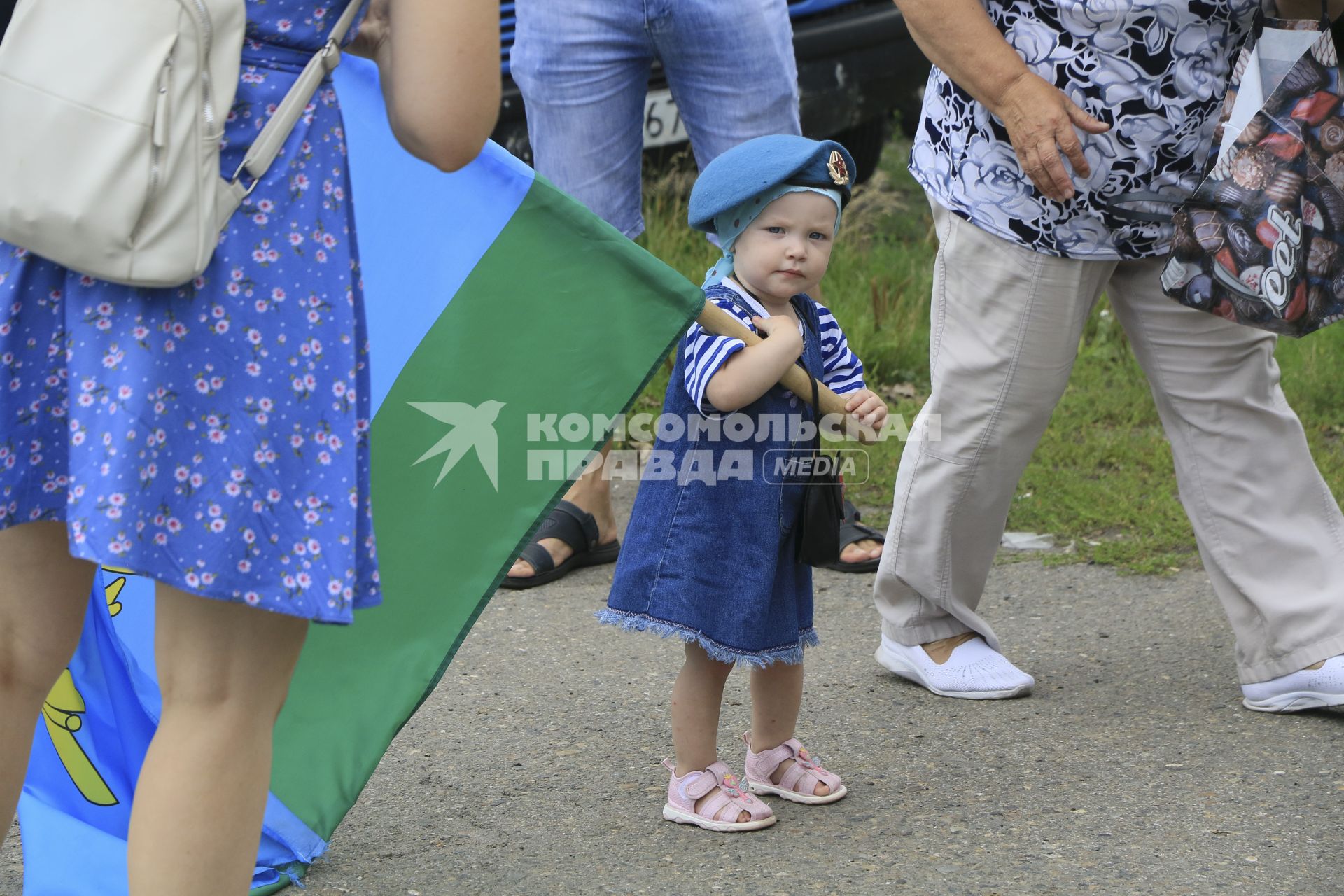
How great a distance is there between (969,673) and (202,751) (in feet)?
6.14

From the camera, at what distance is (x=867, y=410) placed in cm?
249

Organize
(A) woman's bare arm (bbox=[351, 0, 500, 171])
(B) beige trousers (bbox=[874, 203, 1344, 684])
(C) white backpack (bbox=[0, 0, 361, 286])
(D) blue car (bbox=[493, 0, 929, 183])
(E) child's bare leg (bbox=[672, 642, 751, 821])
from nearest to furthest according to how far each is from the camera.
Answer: (C) white backpack (bbox=[0, 0, 361, 286])
(A) woman's bare arm (bbox=[351, 0, 500, 171])
(E) child's bare leg (bbox=[672, 642, 751, 821])
(B) beige trousers (bbox=[874, 203, 1344, 684])
(D) blue car (bbox=[493, 0, 929, 183])

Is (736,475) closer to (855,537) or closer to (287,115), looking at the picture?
(287,115)

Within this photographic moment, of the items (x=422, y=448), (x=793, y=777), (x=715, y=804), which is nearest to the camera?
(x=422, y=448)

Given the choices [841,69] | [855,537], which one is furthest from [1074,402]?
[841,69]

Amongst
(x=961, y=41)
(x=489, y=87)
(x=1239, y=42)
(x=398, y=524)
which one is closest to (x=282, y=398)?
(x=489, y=87)

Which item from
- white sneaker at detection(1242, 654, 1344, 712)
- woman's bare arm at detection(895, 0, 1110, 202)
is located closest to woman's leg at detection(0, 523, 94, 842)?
woman's bare arm at detection(895, 0, 1110, 202)

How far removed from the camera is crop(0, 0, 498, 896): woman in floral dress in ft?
5.18

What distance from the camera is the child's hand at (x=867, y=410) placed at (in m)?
2.48

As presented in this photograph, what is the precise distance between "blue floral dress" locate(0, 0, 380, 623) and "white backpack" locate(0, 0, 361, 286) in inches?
3.1

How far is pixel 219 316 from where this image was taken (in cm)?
161

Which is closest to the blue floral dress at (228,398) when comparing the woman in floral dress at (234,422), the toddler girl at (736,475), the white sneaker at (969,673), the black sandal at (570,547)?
the woman in floral dress at (234,422)

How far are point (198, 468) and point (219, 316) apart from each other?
16cm

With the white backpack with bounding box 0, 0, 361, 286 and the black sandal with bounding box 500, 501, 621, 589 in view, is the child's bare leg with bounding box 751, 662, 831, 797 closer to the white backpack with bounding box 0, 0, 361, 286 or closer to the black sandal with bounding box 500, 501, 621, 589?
the black sandal with bounding box 500, 501, 621, 589
